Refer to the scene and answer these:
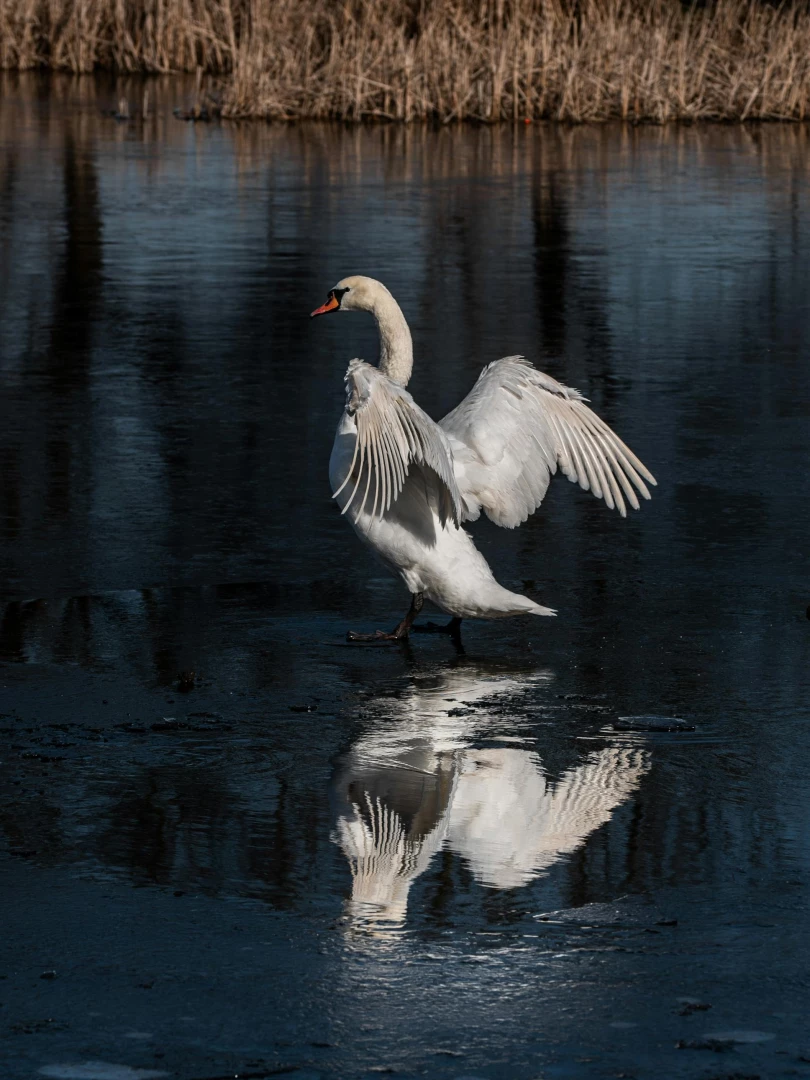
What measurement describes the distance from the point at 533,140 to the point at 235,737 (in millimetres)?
20428

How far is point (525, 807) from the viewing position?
531cm

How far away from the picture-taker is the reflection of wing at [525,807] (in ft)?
16.1

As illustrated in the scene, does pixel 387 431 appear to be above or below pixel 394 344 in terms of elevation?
below

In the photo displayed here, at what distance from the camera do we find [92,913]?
180 inches

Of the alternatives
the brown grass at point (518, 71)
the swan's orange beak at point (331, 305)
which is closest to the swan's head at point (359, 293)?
the swan's orange beak at point (331, 305)

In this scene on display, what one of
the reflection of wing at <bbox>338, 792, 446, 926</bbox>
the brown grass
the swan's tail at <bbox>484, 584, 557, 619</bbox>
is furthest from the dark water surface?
the brown grass

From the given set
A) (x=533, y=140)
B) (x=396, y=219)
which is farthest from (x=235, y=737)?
(x=533, y=140)

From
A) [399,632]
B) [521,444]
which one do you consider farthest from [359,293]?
[399,632]

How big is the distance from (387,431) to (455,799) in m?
1.69

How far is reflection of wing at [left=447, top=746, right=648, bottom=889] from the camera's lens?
194 inches

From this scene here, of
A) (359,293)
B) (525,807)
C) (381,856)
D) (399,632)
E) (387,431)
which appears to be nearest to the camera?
(381,856)

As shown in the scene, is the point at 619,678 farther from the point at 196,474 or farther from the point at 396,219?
the point at 396,219

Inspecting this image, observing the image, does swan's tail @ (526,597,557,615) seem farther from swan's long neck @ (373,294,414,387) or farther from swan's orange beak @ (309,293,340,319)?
swan's orange beak @ (309,293,340,319)

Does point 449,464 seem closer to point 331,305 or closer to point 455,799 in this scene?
point 455,799
